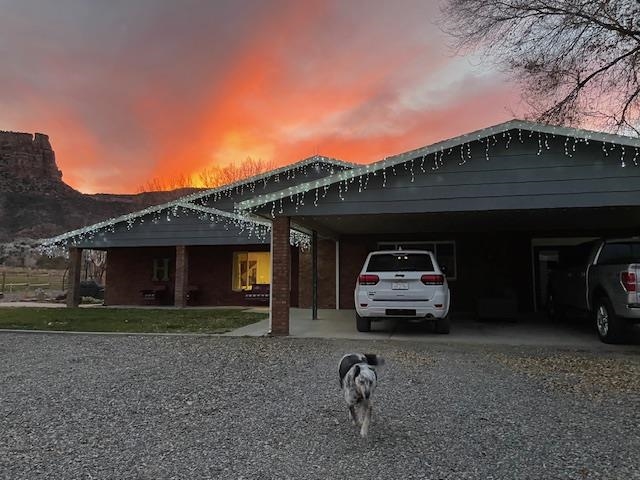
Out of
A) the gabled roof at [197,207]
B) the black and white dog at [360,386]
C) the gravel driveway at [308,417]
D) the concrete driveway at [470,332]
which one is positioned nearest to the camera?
the gravel driveway at [308,417]

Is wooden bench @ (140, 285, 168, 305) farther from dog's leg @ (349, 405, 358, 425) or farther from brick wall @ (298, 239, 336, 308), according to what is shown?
dog's leg @ (349, 405, 358, 425)

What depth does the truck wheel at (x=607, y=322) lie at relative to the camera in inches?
331

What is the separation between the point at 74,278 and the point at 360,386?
58.1ft

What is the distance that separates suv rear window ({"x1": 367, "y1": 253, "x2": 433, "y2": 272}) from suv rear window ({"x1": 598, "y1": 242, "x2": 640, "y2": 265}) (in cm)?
322

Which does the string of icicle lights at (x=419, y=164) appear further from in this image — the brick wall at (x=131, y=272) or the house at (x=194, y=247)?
the brick wall at (x=131, y=272)

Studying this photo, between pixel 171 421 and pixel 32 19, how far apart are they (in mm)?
17687

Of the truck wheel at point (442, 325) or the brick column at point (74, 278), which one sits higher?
the brick column at point (74, 278)

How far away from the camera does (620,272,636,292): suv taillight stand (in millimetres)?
7797

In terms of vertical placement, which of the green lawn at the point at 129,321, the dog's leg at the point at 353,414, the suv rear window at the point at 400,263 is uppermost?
the suv rear window at the point at 400,263

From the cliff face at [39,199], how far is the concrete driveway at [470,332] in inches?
2079

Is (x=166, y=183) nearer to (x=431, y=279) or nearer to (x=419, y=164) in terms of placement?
(x=419, y=164)

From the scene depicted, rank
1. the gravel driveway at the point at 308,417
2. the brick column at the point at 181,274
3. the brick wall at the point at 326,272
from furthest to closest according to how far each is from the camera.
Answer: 1. the brick column at the point at 181,274
2. the brick wall at the point at 326,272
3. the gravel driveway at the point at 308,417

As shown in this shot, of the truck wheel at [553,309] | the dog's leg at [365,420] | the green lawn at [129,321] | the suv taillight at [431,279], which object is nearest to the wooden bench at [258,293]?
the green lawn at [129,321]

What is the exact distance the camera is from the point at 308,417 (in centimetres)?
454
